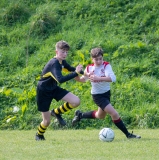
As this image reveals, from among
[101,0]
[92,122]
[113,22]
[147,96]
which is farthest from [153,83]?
[101,0]

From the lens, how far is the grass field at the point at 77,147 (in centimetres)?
770

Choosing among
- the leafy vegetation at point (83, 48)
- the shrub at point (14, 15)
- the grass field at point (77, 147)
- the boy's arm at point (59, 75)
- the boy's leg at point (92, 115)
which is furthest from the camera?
the shrub at point (14, 15)

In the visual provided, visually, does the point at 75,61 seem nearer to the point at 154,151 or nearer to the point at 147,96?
the point at 147,96

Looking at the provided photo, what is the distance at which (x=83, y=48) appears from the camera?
14.5 metres

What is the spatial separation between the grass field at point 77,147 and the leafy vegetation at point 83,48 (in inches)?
59.5

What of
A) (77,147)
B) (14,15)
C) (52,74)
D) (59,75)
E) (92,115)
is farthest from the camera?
(14,15)

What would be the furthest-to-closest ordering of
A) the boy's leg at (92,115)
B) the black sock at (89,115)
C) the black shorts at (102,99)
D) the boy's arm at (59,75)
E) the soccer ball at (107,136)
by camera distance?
the black sock at (89,115)
the boy's leg at (92,115)
the black shorts at (102,99)
the soccer ball at (107,136)
the boy's arm at (59,75)

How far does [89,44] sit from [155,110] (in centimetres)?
360

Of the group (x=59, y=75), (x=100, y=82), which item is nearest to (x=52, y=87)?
(x=59, y=75)

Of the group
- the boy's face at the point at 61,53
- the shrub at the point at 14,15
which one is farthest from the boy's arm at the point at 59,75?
the shrub at the point at 14,15

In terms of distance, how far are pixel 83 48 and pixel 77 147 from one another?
625 cm

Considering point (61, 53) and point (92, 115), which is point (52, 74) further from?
point (92, 115)

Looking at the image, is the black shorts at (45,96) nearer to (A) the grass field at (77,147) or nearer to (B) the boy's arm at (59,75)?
(B) the boy's arm at (59,75)

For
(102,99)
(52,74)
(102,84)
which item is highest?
(52,74)
